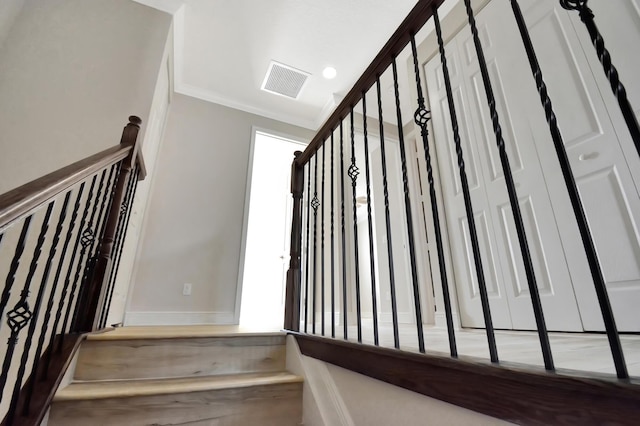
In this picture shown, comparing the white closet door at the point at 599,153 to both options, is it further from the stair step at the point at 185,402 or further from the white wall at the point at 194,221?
the white wall at the point at 194,221

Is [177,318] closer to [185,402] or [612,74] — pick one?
[185,402]

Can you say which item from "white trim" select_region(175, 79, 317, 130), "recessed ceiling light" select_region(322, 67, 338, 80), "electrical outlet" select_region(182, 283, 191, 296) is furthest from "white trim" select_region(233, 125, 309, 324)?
"recessed ceiling light" select_region(322, 67, 338, 80)

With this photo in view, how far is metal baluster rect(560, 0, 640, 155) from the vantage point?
1.58 feet

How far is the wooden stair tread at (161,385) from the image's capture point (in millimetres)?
1081

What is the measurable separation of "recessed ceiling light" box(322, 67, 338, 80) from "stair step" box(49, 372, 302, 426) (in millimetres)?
3161

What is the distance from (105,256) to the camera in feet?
4.92

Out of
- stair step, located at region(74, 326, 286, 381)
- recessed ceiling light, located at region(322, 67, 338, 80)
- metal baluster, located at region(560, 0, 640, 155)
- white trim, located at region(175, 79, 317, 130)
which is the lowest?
stair step, located at region(74, 326, 286, 381)

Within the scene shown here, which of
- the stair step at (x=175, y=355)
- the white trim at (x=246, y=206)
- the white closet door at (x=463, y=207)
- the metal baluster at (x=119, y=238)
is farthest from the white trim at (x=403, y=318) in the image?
the metal baluster at (x=119, y=238)

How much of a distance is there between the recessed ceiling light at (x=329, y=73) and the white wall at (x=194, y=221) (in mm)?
1135

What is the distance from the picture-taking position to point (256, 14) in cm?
287

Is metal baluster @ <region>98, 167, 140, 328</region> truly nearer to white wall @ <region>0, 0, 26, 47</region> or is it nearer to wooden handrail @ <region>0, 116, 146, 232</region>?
wooden handrail @ <region>0, 116, 146, 232</region>

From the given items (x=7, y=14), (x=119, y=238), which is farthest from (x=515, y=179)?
(x=7, y=14)

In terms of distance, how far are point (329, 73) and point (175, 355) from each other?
10.5 feet

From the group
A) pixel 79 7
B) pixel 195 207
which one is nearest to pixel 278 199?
pixel 195 207
